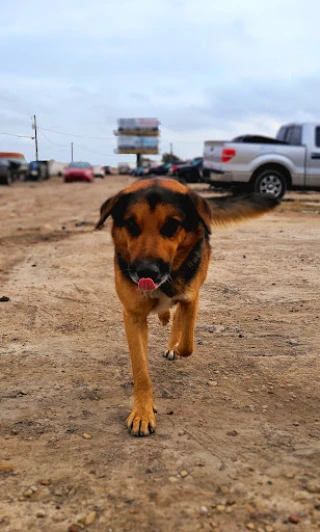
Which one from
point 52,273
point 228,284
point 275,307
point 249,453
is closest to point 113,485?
point 249,453

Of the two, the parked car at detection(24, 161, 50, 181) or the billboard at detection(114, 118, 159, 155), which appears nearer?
the parked car at detection(24, 161, 50, 181)

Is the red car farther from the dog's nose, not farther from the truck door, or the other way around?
the dog's nose

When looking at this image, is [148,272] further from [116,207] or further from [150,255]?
[116,207]

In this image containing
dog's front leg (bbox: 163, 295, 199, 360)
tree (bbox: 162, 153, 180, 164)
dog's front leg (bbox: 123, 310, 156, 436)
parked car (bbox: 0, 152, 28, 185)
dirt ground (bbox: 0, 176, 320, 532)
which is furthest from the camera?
tree (bbox: 162, 153, 180, 164)

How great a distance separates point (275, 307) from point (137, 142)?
280 feet

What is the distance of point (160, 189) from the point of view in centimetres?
313

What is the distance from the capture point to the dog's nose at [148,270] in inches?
111

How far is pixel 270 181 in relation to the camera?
14641mm

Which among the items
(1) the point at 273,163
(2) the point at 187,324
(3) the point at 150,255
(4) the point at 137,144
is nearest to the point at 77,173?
(1) the point at 273,163

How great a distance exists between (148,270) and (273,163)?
41.2 feet

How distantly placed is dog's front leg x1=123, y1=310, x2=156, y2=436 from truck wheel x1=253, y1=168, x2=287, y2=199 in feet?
38.8

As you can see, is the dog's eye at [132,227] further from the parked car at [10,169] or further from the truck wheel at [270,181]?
the parked car at [10,169]

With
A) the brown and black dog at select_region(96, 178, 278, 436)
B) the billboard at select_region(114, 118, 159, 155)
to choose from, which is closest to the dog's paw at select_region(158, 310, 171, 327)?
the brown and black dog at select_region(96, 178, 278, 436)

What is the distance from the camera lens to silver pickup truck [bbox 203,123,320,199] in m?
14.5
